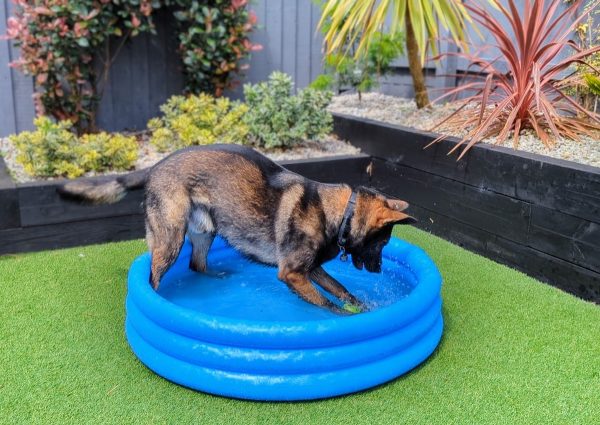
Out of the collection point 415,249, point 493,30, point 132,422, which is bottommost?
point 132,422

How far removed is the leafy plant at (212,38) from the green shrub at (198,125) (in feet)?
2.12

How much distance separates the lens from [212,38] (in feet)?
20.5

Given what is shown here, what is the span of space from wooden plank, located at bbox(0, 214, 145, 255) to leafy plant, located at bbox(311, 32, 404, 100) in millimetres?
2797

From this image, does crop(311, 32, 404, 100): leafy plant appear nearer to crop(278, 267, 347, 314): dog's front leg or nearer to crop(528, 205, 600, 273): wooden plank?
crop(528, 205, 600, 273): wooden plank

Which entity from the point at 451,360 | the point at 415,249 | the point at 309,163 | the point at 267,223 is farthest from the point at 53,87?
the point at 451,360

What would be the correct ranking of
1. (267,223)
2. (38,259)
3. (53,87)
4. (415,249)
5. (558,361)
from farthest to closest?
1. (53,87)
2. (38,259)
3. (415,249)
4. (267,223)
5. (558,361)

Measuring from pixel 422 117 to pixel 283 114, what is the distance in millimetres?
1374

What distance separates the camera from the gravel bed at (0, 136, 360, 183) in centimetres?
519

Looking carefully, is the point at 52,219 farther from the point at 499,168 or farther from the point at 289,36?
the point at 289,36

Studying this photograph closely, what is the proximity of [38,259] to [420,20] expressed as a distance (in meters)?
3.76

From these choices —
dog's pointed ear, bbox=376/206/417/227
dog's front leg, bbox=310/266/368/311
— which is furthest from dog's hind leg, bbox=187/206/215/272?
dog's pointed ear, bbox=376/206/417/227

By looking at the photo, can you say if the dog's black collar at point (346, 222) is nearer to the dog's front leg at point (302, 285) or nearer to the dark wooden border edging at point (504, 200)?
the dog's front leg at point (302, 285)

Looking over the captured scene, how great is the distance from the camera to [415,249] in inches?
150

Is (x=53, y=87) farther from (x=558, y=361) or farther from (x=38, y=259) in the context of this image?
(x=558, y=361)
